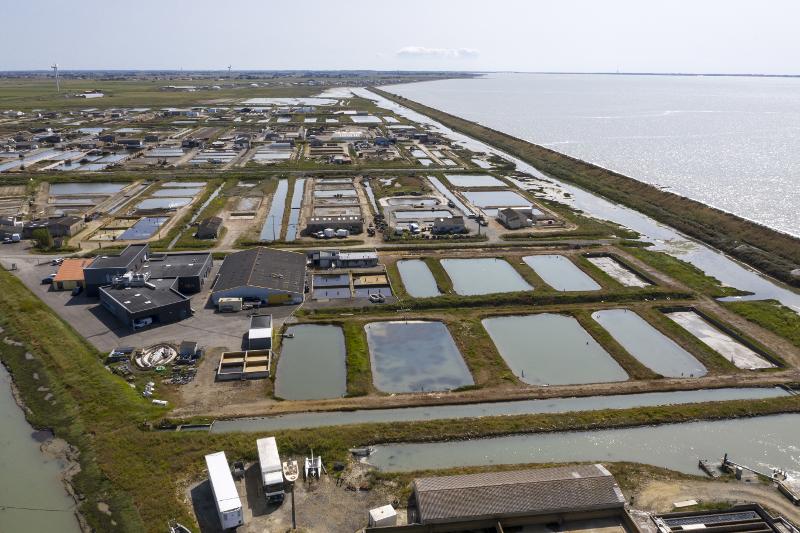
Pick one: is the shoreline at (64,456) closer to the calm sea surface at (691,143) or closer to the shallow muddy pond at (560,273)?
the shallow muddy pond at (560,273)

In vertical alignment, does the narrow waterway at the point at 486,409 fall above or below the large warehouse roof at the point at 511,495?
below

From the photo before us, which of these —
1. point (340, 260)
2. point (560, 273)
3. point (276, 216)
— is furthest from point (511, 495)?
point (276, 216)

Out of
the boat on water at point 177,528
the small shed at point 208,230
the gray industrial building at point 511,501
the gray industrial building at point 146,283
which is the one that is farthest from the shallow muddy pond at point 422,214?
the boat on water at point 177,528

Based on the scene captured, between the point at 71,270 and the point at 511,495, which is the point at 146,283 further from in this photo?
the point at 511,495

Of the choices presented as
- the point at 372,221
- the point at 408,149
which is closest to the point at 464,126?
the point at 408,149

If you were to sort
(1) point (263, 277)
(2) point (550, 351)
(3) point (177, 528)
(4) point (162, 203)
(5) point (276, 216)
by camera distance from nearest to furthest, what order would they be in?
(3) point (177, 528) < (2) point (550, 351) < (1) point (263, 277) < (5) point (276, 216) < (4) point (162, 203)
